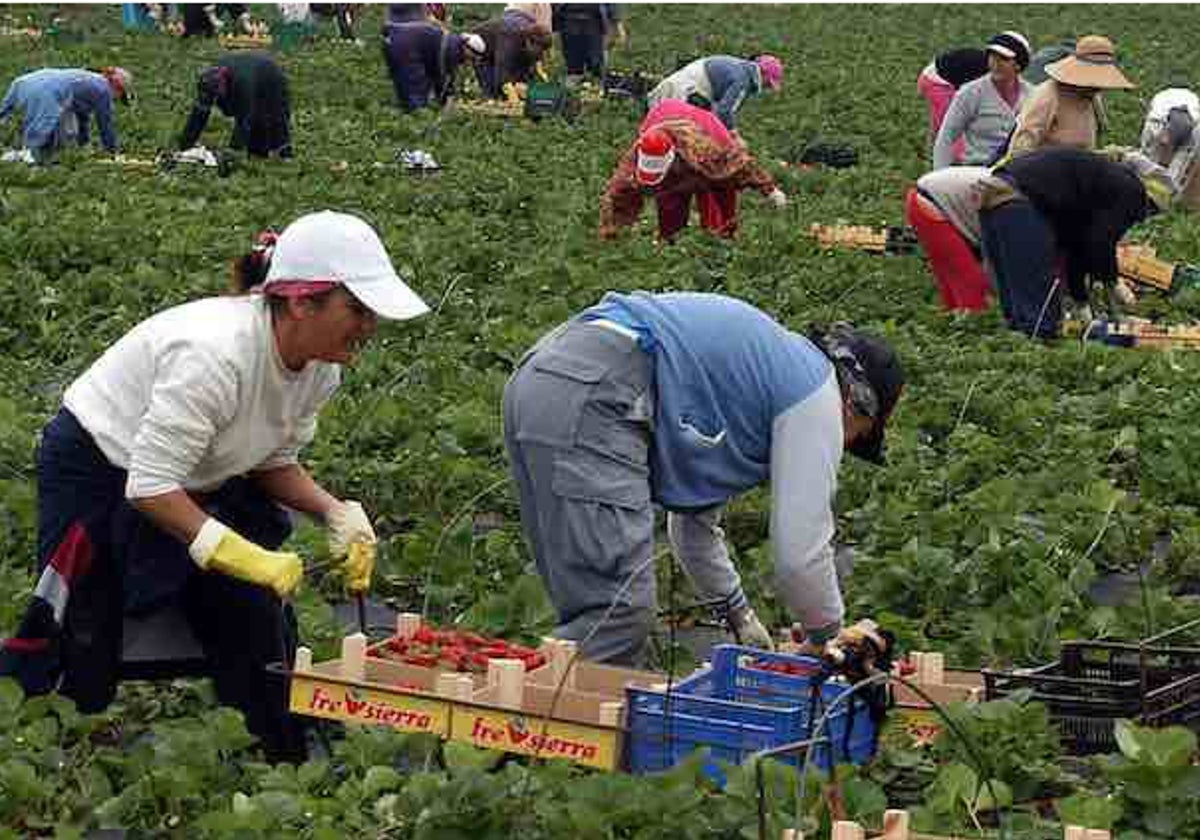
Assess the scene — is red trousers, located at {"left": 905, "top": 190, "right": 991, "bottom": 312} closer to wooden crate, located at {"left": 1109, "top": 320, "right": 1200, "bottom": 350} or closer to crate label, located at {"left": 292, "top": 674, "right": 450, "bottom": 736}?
wooden crate, located at {"left": 1109, "top": 320, "right": 1200, "bottom": 350}

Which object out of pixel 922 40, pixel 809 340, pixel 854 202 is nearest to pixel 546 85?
pixel 854 202

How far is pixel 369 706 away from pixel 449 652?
0.28 meters

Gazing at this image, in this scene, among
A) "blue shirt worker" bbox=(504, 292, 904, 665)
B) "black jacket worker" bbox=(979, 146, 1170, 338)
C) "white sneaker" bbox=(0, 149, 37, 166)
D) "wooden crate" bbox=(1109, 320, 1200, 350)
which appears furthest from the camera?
"white sneaker" bbox=(0, 149, 37, 166)

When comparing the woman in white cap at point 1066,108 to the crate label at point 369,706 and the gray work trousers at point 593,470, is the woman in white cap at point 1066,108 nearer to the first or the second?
the gray work trousers at point 593,470

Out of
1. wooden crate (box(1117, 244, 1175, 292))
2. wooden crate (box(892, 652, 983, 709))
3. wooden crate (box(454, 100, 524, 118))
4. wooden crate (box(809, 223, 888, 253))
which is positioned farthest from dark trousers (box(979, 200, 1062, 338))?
wooden crate (box(454, 100, 524, 118))

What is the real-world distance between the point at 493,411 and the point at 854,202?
6.59 meters

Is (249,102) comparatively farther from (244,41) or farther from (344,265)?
(344,265)

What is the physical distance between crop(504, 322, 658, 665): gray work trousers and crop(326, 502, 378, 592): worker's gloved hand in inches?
12.6

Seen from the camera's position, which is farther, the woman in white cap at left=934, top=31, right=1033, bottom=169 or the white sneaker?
the white sneaker

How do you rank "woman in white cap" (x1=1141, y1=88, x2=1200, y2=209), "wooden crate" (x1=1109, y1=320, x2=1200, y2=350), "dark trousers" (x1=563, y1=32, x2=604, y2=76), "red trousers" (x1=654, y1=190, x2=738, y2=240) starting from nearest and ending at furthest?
"wooden crate" (x1=1109, y1=320, x2=1200, y2=350) → "woman in white cap" (x1=1141, y1=88, x2=1200, y2=209) → "red trousers" (x1=654, y1=190, x2=738, y2=240) → "dark trousers" (x1=563, y1=32, x2=604, y2=76)

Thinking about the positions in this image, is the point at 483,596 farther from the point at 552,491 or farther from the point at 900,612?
the point at 552,491

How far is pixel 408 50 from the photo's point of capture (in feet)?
62.3

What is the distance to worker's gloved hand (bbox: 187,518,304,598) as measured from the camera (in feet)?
15.0

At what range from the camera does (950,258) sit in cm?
1029
